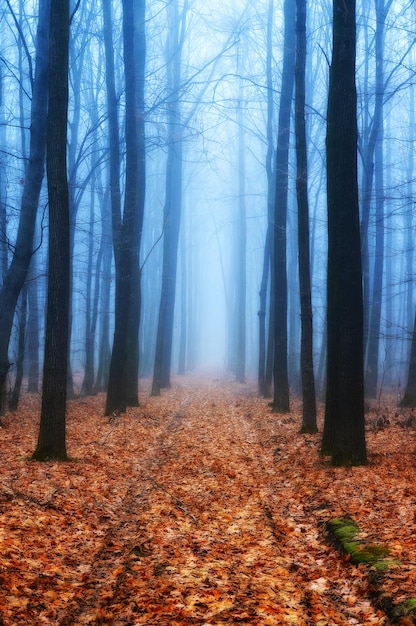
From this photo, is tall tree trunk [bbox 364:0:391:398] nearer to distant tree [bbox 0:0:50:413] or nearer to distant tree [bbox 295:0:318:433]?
distant tree [bbox 295:0:318:433]

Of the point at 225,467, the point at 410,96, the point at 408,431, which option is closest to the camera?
the point at 225,467

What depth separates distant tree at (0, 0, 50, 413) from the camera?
13.1 metres

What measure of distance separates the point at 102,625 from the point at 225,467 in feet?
18.4

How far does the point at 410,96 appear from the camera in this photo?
31938mm

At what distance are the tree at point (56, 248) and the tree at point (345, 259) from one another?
14.4 feet

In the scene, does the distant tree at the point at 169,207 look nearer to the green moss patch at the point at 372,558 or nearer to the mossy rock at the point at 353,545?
the mossy rock at the point at 353,545

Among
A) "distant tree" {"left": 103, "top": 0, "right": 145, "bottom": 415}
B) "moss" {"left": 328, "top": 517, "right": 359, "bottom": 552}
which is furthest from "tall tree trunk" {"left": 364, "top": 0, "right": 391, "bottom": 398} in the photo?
"moss" {"left": 328, "top": 517, "right": 359, "bottom": 552}

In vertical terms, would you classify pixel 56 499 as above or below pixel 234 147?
below

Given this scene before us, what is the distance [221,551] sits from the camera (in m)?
5.84

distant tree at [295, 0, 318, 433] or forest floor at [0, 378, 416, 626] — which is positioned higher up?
distant tree at [295, 0, 318, 433]

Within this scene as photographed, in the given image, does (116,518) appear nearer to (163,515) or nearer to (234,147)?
(163,515)

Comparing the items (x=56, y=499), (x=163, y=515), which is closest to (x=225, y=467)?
(x=163, y=515)

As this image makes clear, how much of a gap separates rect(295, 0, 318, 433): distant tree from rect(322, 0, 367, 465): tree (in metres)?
3.10

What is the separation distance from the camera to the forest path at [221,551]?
4.41m
